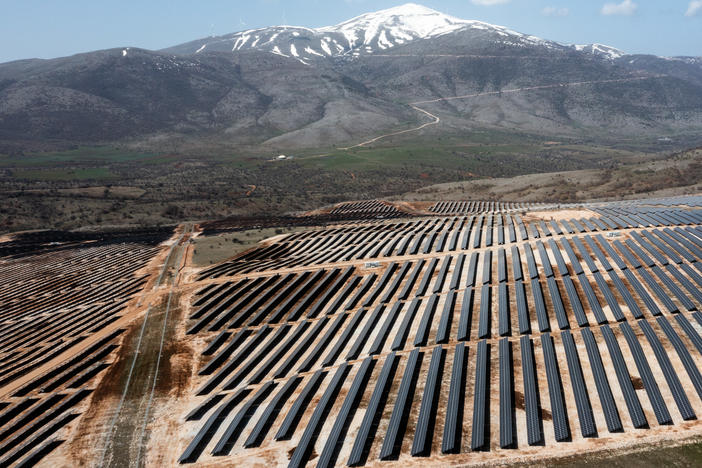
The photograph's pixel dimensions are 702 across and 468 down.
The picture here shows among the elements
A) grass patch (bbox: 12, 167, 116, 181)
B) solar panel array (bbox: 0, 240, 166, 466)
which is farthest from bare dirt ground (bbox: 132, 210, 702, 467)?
grass patch (bbox: 12, 167, 116, 181)

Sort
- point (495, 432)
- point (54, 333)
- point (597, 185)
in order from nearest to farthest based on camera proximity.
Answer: point (495, 432) < point (54, 333) < point (597, 185)

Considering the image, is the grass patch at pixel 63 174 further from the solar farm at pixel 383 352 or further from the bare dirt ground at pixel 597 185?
the bare dirt ground at pixel 597 185

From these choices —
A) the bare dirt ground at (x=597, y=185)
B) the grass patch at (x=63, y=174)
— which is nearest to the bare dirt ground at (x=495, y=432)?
the bare dirt ground at (x=597, y=185)

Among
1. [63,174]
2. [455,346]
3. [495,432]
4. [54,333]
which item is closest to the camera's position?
[495,432]

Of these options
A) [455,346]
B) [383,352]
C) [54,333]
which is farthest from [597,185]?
[54,333]

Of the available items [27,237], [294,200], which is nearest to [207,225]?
[27,237]

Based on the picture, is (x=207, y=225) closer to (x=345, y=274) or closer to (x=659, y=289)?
(x=345, y=274)

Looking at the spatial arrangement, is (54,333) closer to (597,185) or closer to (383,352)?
(383,352)

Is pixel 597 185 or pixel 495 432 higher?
pixel 597 185

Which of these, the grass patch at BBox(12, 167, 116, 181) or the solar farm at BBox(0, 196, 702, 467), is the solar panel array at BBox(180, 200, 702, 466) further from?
the grass patch at BBox(12, 167, 116, 181)
